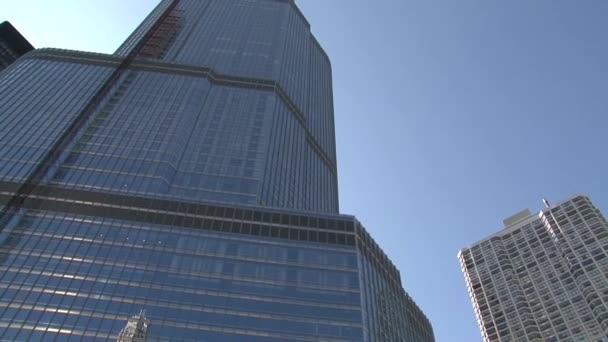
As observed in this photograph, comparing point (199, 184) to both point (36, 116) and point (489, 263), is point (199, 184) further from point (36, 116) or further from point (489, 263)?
point (489, 263)

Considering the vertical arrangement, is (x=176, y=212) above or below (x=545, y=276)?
below

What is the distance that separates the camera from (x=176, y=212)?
94500mm

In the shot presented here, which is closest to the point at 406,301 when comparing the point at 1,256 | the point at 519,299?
the point at 519,299

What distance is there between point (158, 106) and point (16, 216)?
158ft

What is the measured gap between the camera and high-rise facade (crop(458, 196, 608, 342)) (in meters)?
130

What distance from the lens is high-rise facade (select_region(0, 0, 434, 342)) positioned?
76.2 m

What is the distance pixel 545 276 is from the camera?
144750mm

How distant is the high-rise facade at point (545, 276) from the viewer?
13050cm

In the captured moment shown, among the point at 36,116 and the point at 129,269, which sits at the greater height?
the point at 36,116

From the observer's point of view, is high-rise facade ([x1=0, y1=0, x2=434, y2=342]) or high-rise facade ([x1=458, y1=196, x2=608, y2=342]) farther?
high-rise facade ([x1=458, y1=196, x2=608, y2=342])

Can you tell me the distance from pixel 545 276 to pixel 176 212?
327 feet

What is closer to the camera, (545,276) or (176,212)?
(176,212)

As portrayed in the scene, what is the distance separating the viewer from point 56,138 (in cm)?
11369

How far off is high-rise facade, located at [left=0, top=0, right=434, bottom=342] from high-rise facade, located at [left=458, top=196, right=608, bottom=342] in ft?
150
